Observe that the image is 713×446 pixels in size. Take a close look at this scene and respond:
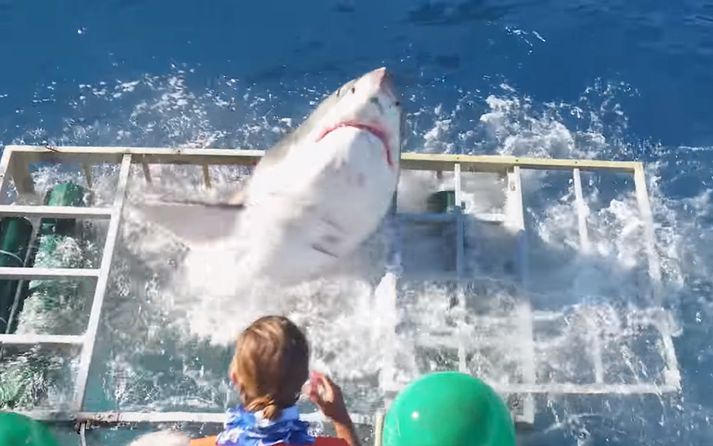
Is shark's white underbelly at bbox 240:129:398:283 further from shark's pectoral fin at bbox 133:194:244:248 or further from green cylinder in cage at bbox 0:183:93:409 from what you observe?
green cylinder in cage at bbox 0:183:93:409

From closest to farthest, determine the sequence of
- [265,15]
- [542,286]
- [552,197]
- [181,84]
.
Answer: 1. [542,286]
2. [552,197]
3. [181,84]
4. [265,15]

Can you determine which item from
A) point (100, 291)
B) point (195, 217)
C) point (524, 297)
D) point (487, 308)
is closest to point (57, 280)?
point (100, 291)

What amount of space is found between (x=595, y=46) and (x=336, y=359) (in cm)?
467

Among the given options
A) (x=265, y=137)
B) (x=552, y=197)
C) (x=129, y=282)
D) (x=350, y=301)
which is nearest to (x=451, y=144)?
(x=552, y=197)

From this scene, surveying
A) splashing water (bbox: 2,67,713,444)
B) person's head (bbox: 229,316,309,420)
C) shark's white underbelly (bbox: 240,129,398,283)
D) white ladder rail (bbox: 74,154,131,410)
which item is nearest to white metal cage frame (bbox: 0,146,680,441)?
white ladder rail (bbox: 74,154,131,410)

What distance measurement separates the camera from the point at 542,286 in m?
Result: 6.18

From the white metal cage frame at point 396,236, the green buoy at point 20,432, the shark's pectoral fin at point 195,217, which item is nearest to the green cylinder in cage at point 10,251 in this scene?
the white metal cage frame at point 396,236

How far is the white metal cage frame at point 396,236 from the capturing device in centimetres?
493

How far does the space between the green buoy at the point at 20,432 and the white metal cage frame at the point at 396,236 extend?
1.18 meters

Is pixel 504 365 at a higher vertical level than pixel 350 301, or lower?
lower

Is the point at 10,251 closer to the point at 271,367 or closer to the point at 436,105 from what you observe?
the point at 271,367

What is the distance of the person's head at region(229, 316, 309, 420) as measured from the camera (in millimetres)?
2955

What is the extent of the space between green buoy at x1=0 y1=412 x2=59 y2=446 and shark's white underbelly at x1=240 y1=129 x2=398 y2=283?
6.69 ft

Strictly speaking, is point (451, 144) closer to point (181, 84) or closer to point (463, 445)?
point (181, 84)
